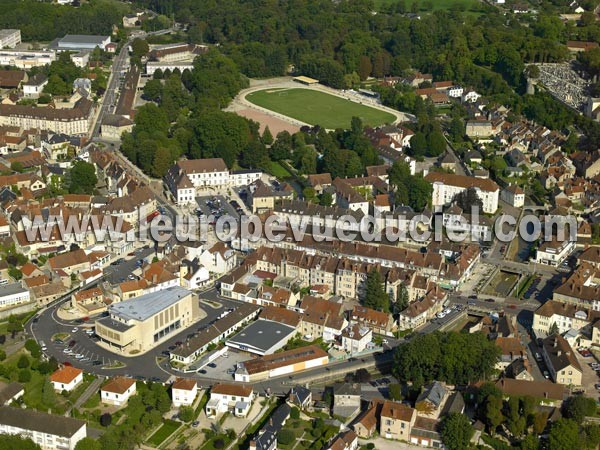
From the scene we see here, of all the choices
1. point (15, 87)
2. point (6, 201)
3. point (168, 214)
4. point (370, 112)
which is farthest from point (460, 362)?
point (15, 87)

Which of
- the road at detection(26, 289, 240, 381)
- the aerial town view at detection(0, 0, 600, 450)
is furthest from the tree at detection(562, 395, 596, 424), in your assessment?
the road at detection(26, 289, 240, 381)

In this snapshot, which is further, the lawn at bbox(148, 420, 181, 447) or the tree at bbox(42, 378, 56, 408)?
the tree at bbox(42, 378, 56, 408)

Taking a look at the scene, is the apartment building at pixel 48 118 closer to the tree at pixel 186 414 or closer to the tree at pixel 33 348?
the tree at pixel 33 348

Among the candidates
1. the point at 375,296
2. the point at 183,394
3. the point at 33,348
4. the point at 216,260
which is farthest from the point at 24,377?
the point at 375,296

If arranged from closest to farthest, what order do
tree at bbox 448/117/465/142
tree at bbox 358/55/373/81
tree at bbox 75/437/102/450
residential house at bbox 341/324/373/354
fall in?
1. tree at bbox 75/437/102/450
2. residential house at bbox 341/324/373/354
3. tree at bbox 448/117/465/142
4. tree at bbox 358/55/373/81

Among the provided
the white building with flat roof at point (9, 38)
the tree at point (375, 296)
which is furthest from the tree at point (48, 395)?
the white building with flat roof at point (9, 38)

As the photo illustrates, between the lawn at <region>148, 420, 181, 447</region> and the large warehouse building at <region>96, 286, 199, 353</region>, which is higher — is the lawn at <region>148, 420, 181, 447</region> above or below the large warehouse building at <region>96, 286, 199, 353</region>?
below

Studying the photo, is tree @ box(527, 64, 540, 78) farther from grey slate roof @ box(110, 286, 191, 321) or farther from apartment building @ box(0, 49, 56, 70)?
grey slate roof @ box(110, 286, 191, 321)

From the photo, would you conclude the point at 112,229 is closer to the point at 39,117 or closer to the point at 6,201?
the point at 6,201
